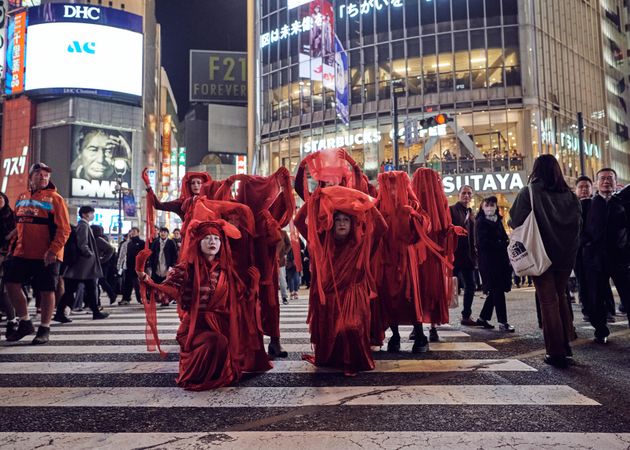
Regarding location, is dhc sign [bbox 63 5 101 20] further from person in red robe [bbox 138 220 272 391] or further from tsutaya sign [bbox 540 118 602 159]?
person in red robe [bbox 138 220 272 391]

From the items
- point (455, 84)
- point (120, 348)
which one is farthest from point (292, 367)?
point (455, 84)

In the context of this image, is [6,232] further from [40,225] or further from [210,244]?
[210,244]

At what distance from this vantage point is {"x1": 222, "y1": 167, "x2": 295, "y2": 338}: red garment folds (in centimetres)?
509

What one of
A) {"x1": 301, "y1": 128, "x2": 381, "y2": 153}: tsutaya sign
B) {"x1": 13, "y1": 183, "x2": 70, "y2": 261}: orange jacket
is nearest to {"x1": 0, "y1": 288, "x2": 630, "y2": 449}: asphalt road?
{"x1": 13, "y1": 183, "x2": 70, "y2": 261}: orange jacket

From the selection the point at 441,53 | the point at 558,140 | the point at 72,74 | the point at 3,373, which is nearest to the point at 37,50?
the point at 72,74

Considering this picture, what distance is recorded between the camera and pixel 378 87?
3375 cm

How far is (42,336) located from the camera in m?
6.36

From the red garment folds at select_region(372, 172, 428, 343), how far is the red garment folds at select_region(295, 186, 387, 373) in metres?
0.69

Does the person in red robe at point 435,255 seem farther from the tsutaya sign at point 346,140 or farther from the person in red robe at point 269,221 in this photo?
the tsutaya sign at point 346,140

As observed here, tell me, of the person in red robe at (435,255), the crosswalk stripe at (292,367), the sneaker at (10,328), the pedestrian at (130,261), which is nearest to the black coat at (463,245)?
the person in red robe at (435,255)

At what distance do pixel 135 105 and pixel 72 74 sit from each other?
6246 mm

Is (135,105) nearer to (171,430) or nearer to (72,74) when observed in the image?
(72,74)

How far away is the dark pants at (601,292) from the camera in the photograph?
19.2ft

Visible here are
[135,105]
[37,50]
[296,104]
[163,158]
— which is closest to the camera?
[296,104]
